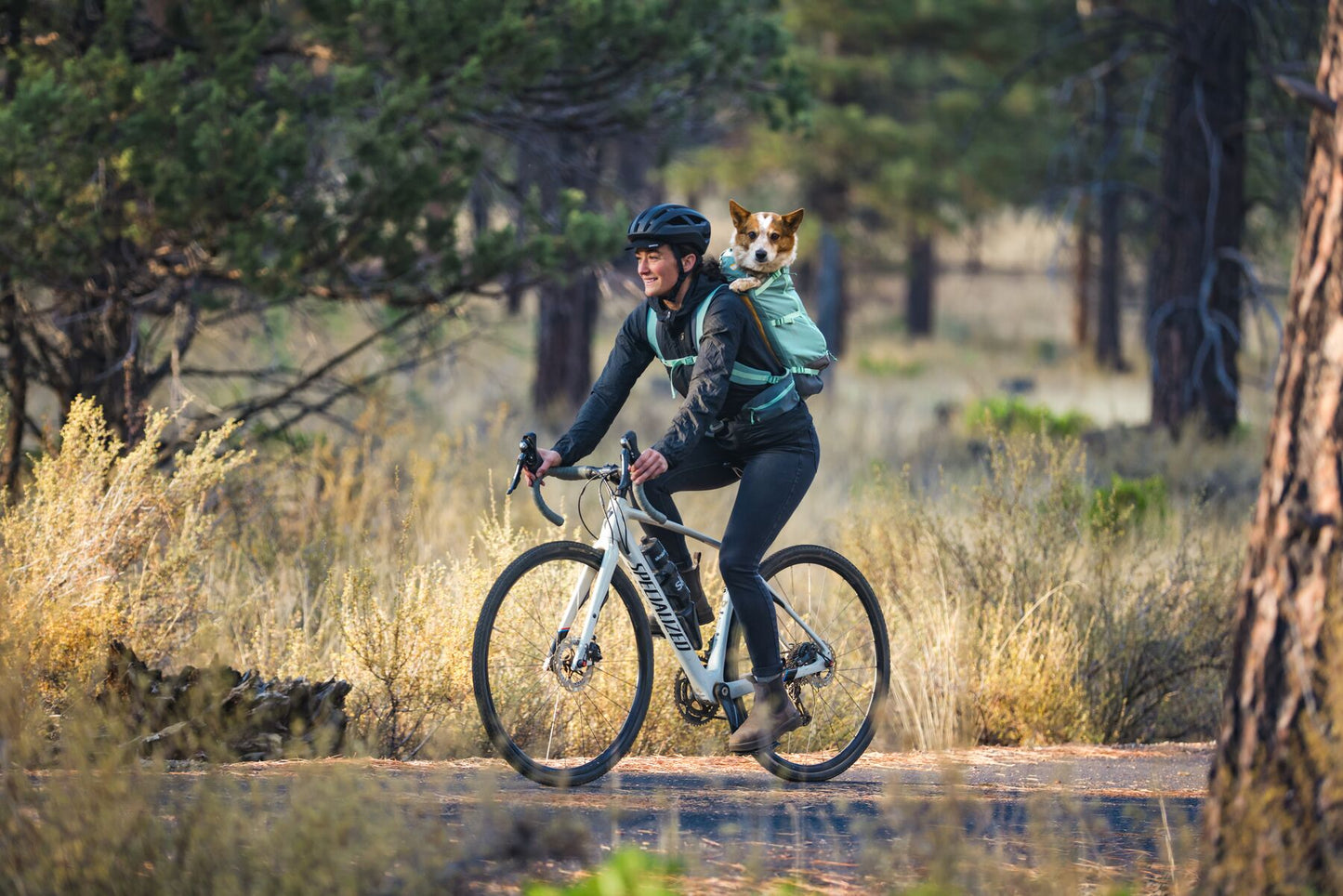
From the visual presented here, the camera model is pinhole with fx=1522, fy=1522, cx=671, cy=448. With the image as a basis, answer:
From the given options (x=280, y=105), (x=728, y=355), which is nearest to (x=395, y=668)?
(x=728, y=355)

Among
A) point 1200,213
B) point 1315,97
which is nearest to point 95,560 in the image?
point 1315,97

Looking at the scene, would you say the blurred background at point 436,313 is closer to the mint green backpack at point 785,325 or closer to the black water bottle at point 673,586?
the black water bottle at point 673,586

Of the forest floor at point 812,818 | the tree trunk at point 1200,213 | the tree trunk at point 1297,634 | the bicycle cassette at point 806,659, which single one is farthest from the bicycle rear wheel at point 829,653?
the tree trunk at point 1200,213

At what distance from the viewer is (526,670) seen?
526cm

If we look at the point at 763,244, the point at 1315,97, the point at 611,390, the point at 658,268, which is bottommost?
the point at 611,390

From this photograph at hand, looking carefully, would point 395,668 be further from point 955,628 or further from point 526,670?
point 955,628

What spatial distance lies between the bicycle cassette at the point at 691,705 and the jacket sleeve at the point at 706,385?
0.87 m

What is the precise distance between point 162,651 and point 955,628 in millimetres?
3483

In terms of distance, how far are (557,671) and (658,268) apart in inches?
55.0

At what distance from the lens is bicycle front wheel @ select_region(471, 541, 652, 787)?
4945mm

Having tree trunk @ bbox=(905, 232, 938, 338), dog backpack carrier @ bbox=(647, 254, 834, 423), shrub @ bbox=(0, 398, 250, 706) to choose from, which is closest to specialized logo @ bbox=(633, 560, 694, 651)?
dog backpack carrier @ bbox=(647, 254, 834, 423)

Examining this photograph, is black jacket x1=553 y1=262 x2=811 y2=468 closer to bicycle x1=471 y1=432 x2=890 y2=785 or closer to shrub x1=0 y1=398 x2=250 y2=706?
bicycle x1=471 y1=432 x2=890 y2=785

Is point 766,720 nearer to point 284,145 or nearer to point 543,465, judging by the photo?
point 543,465

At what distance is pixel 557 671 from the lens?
5.04 meters
